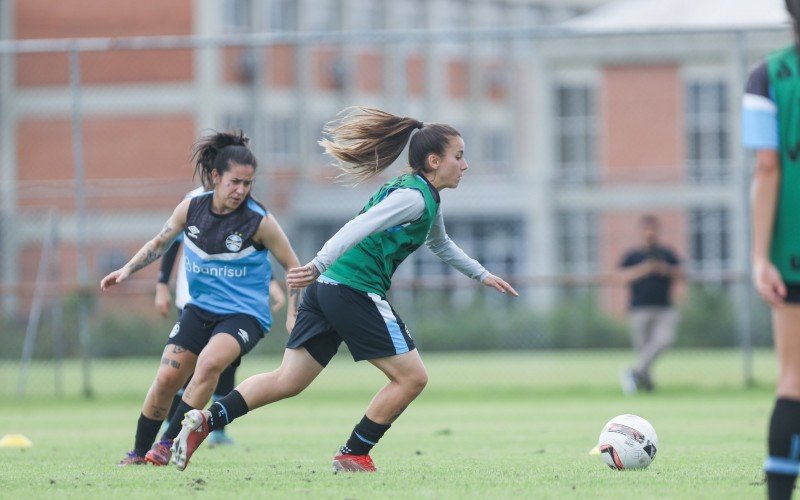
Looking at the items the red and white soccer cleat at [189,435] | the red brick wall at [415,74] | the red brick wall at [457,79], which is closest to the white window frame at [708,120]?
the red brick wall at [415,74]

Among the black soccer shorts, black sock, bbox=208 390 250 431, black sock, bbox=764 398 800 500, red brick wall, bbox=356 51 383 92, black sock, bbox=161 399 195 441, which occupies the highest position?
red brick wall, bbox=356 51 383 92

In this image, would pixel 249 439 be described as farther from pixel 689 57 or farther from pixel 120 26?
pixel 120 26

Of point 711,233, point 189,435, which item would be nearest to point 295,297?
point 189,435

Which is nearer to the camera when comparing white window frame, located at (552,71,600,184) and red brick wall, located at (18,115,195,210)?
red brick wall, located at (18,115,195,210)

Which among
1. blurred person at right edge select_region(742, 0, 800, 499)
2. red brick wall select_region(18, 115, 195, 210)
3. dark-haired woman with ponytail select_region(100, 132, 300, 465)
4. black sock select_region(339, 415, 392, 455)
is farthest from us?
red brick wall select_region(18, 115, 195, 210)

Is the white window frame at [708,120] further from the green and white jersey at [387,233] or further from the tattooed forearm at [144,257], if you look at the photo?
the green and white jersey at [387,233]

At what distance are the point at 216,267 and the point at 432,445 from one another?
7.69ft

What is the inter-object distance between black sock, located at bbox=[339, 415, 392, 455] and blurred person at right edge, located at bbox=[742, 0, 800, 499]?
8.91 feet

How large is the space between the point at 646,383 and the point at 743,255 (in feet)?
5.90

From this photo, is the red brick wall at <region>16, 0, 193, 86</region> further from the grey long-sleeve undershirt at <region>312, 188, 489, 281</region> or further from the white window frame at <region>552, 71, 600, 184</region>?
the grey long-sleeve undershirt at <region>312, 188, 489, 281</region>

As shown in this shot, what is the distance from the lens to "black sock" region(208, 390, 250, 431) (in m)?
7.73

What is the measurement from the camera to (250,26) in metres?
40.4

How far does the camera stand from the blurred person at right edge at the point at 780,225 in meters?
5.33

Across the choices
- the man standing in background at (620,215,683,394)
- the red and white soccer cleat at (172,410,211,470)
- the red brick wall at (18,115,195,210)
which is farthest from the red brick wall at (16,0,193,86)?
the red and white soccer cleat at (172,410,211,470)
